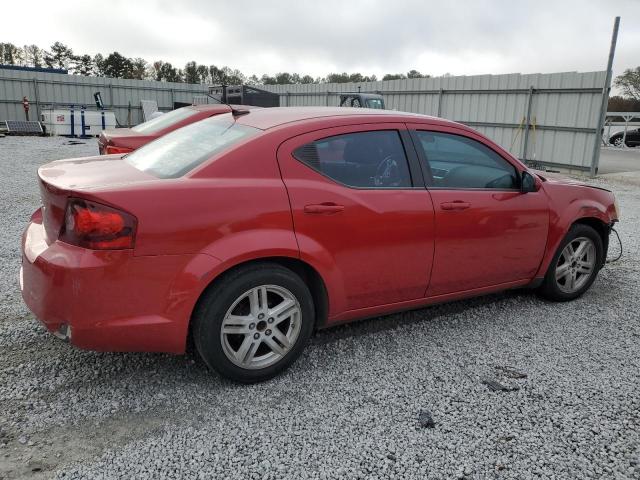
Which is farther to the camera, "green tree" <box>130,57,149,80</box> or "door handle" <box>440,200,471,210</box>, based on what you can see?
"green tree" <box>130,57,149,80</box>

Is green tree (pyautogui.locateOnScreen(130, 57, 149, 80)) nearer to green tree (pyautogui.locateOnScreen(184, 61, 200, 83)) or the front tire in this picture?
green tree (pyautogui.locateOnScreen(184, 61, 200, 83))

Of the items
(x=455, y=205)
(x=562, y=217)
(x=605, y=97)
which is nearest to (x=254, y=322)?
(x=455, y=205)

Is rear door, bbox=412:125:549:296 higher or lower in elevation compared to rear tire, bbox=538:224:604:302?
higher

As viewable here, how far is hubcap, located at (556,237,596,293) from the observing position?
4.44m

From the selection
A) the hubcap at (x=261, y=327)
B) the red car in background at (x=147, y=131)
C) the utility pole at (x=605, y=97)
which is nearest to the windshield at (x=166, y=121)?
the red car in background at (x=147, y=131)

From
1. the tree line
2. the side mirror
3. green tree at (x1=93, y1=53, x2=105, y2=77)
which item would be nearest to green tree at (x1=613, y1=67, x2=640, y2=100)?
the tree line

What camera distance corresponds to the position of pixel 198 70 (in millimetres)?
61219

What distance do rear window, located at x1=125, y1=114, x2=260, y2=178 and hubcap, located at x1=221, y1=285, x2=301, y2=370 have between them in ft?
2.67

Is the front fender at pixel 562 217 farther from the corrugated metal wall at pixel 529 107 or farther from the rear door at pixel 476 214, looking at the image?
the corrugated metal wall at pixel 529 107

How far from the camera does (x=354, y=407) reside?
285cm

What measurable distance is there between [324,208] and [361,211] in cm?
26

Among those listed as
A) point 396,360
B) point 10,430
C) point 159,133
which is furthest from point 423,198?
point 159,133

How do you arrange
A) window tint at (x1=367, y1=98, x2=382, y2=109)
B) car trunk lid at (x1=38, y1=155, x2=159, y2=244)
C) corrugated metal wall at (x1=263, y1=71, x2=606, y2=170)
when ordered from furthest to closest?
window tint at (x1=367, y1=98, x2=382, y2=109)
corrugated metal wall at (x1=263, y1=71, x2=606, y2=170)
car trunk lid at (x1=38, y1=155, x2=159, y2=244)

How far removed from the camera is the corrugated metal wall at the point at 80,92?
2325 cm
